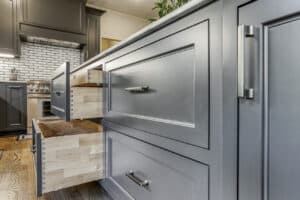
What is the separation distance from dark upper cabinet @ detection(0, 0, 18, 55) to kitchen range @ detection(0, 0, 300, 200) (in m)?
2.19

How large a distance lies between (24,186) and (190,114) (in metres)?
1.36

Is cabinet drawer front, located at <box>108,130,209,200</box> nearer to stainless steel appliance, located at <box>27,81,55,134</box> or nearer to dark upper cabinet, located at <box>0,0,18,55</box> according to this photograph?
stainless steel appliance, located at <box>27,81,55,134</box>

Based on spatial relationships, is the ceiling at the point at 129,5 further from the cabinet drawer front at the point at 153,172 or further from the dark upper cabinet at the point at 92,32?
the cabinet drawer front at the point at 153,172

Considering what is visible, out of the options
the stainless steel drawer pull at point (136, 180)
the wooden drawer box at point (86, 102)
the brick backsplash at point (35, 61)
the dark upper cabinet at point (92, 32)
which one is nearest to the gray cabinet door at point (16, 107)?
the brick backsplash at point (35, 61)

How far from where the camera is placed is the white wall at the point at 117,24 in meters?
4.29

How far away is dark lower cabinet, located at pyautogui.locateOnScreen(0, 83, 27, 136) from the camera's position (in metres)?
2.83

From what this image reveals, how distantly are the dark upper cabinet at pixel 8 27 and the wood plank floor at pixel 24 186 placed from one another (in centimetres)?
172

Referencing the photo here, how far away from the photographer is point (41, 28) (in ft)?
10.4

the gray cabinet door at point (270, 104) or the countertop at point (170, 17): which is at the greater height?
the countertop at point (170, 17)

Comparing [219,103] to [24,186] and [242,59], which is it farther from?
[24,186]

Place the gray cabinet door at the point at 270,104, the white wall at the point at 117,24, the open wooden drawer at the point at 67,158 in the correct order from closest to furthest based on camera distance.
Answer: the gray cabinet door at the point at 270,104
the open wooden drawer at the point at 67,158
the white wall at the point at 117,24

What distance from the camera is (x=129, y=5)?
13.5ft

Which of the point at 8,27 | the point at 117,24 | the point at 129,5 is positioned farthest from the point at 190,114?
the point at 117,24

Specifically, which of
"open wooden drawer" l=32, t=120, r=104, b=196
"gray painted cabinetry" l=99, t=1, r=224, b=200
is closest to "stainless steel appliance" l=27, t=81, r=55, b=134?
"open wooden drawer" l=32, t=120, r=104, b=196
